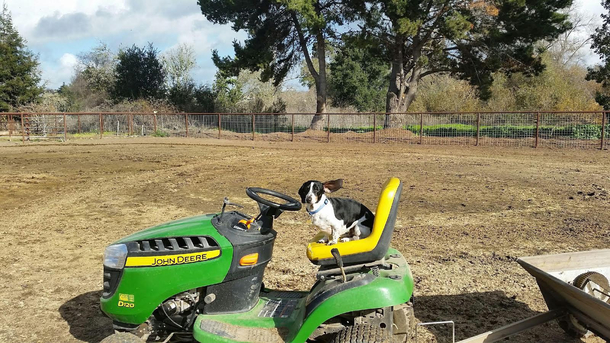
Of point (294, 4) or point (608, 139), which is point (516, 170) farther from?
point (294, 4)

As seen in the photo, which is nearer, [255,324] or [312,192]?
[255,324]

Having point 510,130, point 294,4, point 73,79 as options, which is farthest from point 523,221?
point 73,79

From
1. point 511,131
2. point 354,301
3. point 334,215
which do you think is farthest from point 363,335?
point 511,131

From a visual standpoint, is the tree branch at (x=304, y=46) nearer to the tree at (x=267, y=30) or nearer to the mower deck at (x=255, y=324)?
the tree at (x=267, y=30)

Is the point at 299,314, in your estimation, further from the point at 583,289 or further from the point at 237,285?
the point at 583,289

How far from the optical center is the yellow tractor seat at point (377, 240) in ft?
10.3

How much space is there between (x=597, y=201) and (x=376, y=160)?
7.90m

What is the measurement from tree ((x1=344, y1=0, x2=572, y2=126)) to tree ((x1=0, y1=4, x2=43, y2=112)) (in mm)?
29907

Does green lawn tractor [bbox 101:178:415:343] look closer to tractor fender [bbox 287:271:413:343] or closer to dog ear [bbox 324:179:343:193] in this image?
tractor fender [bbox 287:271:413:343]

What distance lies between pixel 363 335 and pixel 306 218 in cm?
520

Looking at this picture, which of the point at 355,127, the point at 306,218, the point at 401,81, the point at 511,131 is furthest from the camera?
the point at 401,81

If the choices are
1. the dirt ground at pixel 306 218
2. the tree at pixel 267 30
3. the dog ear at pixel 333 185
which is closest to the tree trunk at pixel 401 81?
the tree at pixel 267 30

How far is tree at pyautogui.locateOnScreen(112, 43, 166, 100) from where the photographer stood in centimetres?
4253

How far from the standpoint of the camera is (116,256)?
325 centimetres
